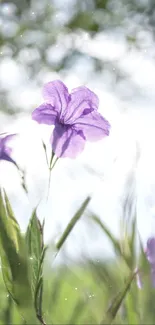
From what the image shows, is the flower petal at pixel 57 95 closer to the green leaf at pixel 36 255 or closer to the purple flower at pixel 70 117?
the purple flower at pixel 70 117

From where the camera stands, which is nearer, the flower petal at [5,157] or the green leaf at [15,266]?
the green leaf at [15,266]

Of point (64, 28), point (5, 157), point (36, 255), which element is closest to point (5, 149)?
point (5, 157)

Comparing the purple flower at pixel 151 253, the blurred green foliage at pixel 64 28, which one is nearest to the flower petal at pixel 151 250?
the purple flower at pixel 151 253

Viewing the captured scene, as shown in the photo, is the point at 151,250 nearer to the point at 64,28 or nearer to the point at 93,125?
the point at 93,125

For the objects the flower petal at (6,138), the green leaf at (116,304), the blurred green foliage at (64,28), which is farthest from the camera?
the blurred green foliage at (64,28)

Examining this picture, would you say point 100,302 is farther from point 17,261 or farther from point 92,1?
point 92,1

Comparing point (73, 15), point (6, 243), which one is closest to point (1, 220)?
point (6, 243)

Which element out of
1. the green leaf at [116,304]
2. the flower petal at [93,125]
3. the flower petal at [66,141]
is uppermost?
the flower petal at [93,125]
